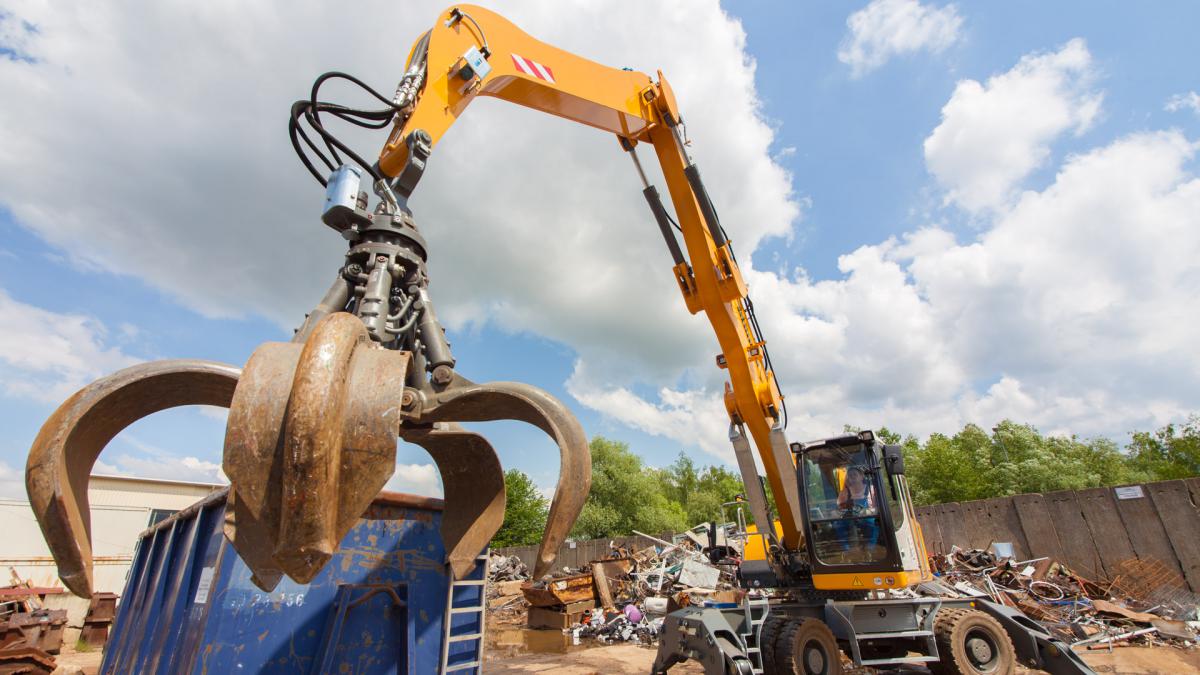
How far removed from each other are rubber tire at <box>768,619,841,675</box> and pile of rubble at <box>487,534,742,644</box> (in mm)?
5931

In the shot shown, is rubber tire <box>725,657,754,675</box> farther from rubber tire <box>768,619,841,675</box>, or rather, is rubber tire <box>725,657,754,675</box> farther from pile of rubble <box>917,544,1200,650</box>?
pile of rubble <box>917,544,1200,650</box>

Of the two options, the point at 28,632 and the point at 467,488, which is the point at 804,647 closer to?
the point at 467,488

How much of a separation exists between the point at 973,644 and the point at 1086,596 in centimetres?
765

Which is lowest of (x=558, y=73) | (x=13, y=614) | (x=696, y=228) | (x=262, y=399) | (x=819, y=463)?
(x=13, y=614)

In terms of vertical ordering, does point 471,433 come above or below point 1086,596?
above

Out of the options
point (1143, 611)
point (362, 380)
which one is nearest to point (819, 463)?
point (362, 380)

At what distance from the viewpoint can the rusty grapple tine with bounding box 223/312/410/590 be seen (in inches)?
61.6

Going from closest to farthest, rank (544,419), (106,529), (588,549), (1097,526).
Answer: (544,419) < (1097,526) < (106,529) < (588,549)

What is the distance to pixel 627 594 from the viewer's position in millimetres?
15375

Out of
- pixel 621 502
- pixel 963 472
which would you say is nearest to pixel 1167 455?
pixel 963 472

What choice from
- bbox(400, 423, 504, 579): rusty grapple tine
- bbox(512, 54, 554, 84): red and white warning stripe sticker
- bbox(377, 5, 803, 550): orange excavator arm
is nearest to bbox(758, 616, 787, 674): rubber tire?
bbox(377, 5, 803, 550): orange excavator arm

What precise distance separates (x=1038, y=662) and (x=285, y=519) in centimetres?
823

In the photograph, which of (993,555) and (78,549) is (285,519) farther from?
(993,555)

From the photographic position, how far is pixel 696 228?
7254 millimetres
